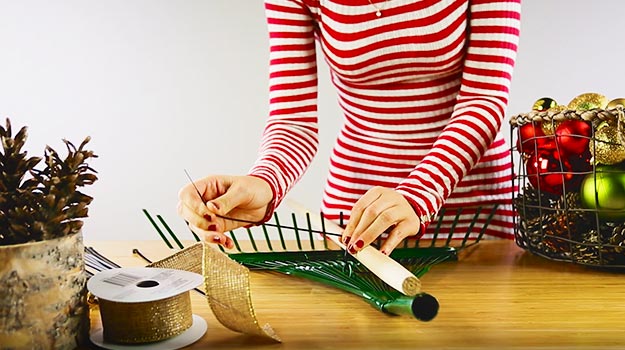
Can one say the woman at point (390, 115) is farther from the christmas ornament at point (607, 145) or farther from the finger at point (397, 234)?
the christmas ornament at point (607, 145)

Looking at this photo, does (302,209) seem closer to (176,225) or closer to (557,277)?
(557,277)

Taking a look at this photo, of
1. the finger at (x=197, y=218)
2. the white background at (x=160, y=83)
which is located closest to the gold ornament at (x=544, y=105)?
the finger at (x=197, y=218)

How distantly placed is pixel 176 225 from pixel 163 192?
117 mm

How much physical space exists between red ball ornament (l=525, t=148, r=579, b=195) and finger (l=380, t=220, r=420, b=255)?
164 millimetres

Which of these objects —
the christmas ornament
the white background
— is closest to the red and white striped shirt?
the christmas ornament

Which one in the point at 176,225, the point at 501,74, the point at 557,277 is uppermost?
the point at 501,74

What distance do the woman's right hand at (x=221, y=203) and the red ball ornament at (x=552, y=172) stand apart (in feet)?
1.20

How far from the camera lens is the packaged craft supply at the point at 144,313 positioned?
27.5 inches

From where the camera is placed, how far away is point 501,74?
3.84 feet

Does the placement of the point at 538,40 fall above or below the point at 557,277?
above

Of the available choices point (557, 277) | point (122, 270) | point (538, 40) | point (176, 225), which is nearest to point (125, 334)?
point (122, 270)

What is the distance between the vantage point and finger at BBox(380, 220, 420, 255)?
917mm

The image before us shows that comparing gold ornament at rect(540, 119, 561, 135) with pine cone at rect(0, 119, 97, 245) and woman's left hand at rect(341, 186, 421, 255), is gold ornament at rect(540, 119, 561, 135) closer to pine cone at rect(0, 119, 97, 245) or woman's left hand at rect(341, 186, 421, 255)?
woman's left hand at rect(341, 186, 421, 255)

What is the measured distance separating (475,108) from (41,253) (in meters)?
0.69
